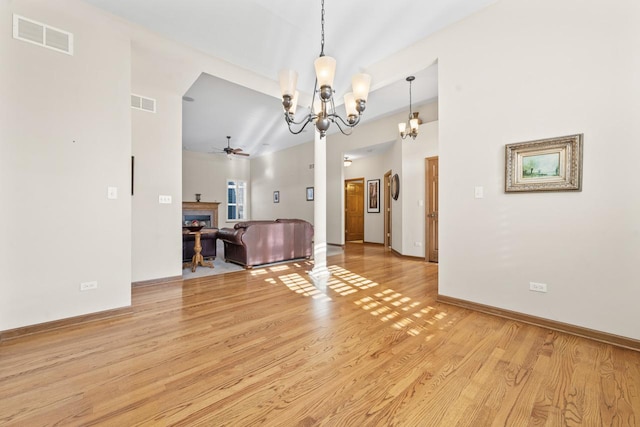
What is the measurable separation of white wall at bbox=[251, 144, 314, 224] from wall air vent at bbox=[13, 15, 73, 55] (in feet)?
19.2

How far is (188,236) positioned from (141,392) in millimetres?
3850

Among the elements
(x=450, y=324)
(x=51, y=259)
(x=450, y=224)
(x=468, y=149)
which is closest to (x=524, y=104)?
(x=468, y=149)

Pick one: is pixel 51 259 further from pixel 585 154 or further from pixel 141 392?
pixel 585 154

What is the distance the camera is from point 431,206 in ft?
17.6

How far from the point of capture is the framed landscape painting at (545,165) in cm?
223

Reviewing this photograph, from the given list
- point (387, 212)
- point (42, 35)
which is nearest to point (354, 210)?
point (387, 212)

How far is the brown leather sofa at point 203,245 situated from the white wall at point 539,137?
168 inches

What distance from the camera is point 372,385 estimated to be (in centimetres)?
155

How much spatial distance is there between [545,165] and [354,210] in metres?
6.38

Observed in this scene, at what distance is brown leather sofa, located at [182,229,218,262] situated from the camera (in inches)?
197

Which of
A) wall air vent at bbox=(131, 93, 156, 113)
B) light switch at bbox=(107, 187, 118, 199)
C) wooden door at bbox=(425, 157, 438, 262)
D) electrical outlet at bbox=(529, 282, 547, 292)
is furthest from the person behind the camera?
wooden door at bbox=(425, 157, 438, 262)

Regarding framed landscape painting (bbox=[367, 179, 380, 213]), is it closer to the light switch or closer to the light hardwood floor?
the light hardwood floor

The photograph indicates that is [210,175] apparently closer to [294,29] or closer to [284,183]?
[284,183]

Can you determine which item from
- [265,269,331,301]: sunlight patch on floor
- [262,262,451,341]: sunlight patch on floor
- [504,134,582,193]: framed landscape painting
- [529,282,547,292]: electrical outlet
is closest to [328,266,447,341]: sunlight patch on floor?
[262,262,451,341]: sunlight patch on floor
